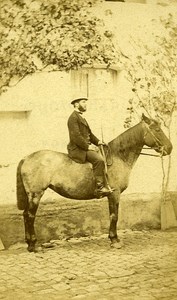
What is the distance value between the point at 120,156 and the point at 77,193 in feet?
2.73

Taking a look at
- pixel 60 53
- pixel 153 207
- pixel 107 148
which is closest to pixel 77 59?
pixel 60 53

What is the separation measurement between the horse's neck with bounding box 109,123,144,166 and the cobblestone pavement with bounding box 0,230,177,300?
125 cm

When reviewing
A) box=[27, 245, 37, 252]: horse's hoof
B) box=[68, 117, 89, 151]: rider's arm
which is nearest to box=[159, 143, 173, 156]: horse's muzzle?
box=[68, 117, 89, 151]: rider's arm

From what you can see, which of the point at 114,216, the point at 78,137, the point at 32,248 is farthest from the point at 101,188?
the point at 32,248

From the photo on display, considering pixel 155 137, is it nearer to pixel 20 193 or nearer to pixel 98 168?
pixel 98 168

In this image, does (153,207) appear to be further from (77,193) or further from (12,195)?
(12,195)

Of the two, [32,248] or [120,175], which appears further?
[120,175]

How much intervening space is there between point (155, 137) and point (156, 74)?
1.01 m

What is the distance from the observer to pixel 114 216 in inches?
282

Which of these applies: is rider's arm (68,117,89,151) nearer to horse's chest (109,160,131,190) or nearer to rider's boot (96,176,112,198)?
rider's boot (96,176,112,198)

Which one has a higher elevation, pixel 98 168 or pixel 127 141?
pixel 127 141

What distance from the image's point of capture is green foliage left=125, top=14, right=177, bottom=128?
7484 mm

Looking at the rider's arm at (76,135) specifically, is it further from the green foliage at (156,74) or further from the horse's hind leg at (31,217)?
the green foliage at (156,74)

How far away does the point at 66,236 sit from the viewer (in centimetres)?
733
